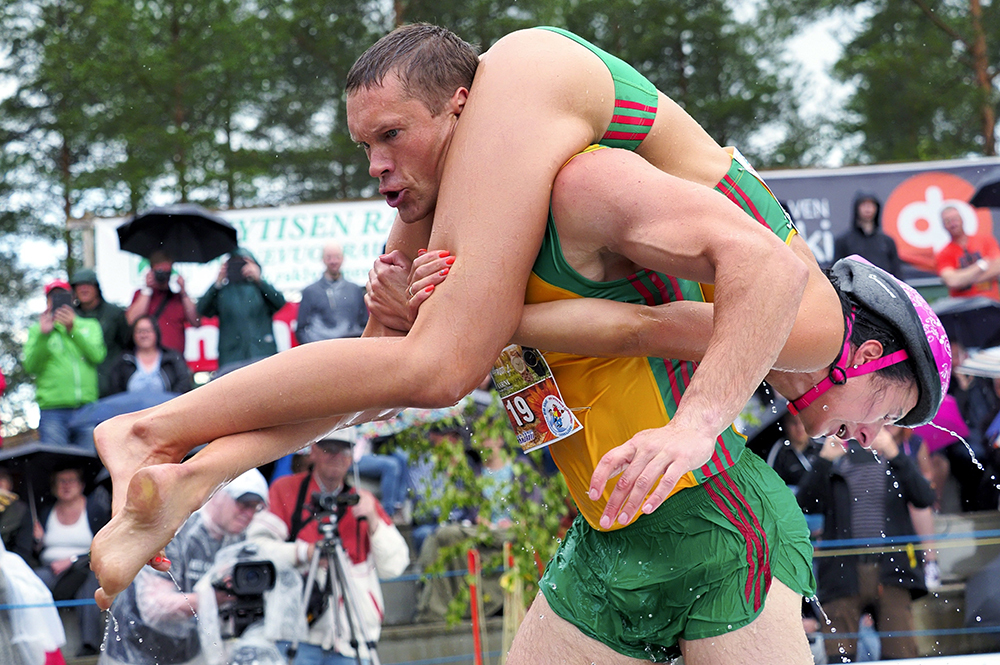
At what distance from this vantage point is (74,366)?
6535 mm

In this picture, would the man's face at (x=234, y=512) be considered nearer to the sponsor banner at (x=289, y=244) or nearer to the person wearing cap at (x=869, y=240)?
the sponsor banner at (x=289, y=244)

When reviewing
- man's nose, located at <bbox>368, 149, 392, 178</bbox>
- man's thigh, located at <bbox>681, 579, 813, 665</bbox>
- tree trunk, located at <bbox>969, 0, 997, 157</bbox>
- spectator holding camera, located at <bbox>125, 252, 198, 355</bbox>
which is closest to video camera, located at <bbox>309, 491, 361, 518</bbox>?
spectator holding camera, located at <bbox>125, 252, 198, 355</bbox>

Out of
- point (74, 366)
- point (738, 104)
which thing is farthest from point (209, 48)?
point (74, 366)

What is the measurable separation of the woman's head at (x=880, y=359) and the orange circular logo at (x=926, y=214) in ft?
21.9

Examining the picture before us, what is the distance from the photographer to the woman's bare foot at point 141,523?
1921 mm

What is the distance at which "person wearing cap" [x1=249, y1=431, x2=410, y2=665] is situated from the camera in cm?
510

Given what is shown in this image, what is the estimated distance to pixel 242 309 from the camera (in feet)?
22.3

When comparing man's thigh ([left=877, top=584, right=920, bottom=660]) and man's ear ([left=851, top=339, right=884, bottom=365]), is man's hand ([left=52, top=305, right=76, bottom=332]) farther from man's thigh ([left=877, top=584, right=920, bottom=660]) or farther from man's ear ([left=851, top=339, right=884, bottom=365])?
man's ear ([left=851, top=339, right=884, bottom=365])

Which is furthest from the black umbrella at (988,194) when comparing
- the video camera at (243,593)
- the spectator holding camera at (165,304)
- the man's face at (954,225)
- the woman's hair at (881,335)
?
the woman's hair at (881,335)

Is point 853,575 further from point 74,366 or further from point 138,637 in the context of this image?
point 74,366

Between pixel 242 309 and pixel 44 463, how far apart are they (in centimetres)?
161

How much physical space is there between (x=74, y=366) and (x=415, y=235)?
15.5ft

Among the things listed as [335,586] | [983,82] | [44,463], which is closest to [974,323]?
[335,586]

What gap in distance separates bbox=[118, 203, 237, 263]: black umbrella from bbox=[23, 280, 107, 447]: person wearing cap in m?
1.02
